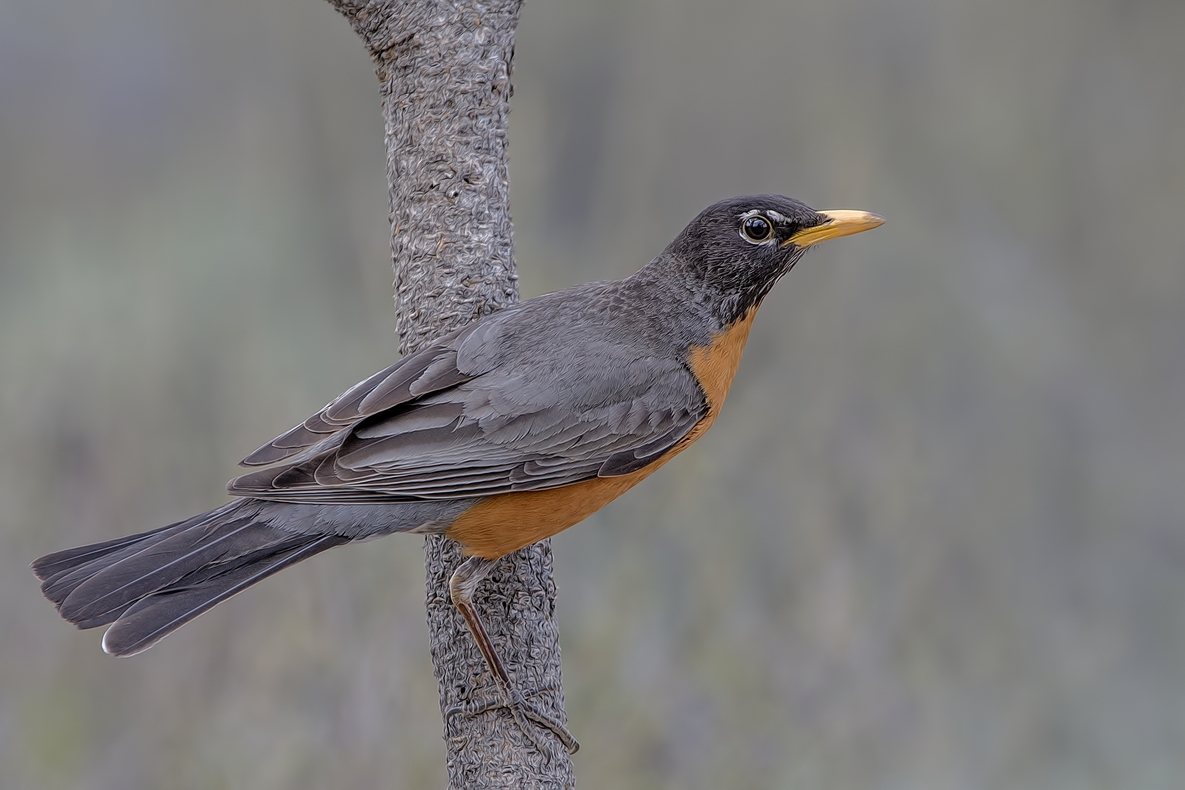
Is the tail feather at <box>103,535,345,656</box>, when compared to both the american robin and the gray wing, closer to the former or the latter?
the american robin

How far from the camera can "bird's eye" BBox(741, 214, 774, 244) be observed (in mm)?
3768

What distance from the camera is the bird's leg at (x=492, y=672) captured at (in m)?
3.32

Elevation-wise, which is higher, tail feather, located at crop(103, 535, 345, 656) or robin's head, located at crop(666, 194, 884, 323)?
robin's head, located at crop(666, 194, 884, 323)

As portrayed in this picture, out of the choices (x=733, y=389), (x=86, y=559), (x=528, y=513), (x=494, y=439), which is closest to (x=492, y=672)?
(x=528, y=513)

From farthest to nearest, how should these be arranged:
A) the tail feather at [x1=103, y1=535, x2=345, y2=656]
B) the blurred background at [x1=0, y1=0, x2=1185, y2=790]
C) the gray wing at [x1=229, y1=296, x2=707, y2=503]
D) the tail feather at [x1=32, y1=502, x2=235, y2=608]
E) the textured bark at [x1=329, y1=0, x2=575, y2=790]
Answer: the blurred background at [x1=0, y1=0, x2=1185, y2=790] → the textured bark at [x1=329, y1=0, x2=575, y2=790] → the gray wing at [x1=229, y1=296, x2=707, y2=503] → the tail feather at [x1=32, y1=502, x2=235, y2=608] → the tail feather at [x1=103, y1=535, x2=345, y2=656]

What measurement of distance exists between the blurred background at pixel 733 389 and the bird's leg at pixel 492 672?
2.09 meters

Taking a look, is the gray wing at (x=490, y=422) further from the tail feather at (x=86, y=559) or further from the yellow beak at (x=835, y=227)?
the yellow beak at (x=835, y=227)

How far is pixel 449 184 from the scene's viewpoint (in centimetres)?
373

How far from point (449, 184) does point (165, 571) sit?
5.23 ft

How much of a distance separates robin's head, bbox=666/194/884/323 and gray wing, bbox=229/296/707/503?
38 centimetres

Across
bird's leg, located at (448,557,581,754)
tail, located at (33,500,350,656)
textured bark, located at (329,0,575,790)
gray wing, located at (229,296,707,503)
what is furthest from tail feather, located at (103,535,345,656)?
textured bark, located at (329,0,575,790)

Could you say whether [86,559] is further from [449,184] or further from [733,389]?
[733,389]

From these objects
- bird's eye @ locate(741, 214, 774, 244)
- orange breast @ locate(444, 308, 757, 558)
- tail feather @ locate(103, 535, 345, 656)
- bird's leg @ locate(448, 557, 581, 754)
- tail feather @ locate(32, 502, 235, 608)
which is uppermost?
bird's eye @ locate(741, 214, 774, 244)

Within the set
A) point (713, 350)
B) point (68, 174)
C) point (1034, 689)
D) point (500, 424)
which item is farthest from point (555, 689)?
point (68, 174)
